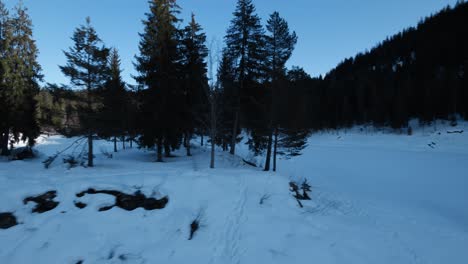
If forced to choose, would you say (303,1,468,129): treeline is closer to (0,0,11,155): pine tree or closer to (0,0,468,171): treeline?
(0,0,468,171): treeline

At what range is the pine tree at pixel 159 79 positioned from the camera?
15344 mm

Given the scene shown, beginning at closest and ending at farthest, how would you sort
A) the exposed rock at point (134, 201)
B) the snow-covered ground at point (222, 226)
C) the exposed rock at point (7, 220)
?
the snow-covered ground at point (222, 226) → the exposed rock at point (7, 220) → the exposed rock at point (134, 201)

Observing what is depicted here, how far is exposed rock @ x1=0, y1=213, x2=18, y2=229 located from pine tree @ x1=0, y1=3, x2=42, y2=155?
56.3ft

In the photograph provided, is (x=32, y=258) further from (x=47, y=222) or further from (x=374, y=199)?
(x=374, y=199)

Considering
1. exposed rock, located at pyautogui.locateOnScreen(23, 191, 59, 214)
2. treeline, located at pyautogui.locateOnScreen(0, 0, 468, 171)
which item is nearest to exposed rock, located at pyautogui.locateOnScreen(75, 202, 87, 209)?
exposed rock, located at pyautogui.locateOnScreen(23, 191, 59, 214)

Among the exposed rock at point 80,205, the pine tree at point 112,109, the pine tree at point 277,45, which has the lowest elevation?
the exposed rock at point 80,205

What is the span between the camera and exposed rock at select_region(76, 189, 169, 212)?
654 centimetres

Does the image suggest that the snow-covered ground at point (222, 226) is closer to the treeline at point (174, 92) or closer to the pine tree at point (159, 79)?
the treeline at point (174, 92)

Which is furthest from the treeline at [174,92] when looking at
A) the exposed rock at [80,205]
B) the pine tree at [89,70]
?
the exposed rock at [80,205]

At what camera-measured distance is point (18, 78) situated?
17.1m

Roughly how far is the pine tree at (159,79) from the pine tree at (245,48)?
448 cm

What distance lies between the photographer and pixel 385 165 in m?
21.5

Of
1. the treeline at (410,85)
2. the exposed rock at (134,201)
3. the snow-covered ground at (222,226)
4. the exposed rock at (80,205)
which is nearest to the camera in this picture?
the snow-covered ground at (222,226)

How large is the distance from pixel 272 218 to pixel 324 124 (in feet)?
196
